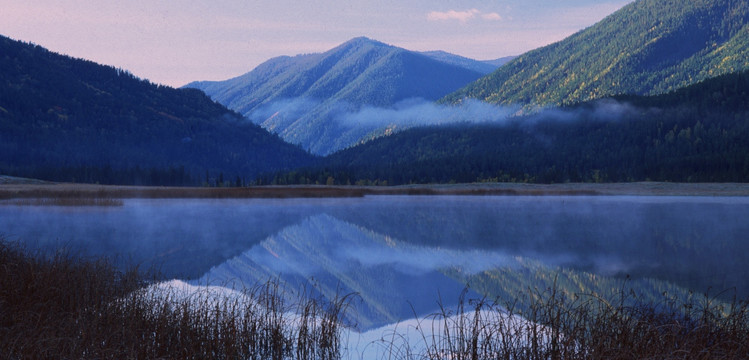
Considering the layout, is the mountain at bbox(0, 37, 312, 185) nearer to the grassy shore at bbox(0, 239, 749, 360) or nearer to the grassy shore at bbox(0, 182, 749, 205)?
the grassy shore at bbox(0, 182, 749, 205)

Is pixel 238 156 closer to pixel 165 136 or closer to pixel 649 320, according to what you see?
pixel 165 136

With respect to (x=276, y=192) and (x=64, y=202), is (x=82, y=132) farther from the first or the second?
(x=64, y=202)

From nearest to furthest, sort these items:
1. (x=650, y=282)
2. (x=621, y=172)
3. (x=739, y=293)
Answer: (x=739, y=293), (x=650, y=282), (x=621, y=172)

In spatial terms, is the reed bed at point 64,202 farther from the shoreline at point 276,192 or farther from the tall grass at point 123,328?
the tall grass at point 123,328

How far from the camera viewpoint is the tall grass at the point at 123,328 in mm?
9188

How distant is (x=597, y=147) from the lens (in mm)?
144750

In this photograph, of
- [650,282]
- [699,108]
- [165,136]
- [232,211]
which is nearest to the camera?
[650,282]

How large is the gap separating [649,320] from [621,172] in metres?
117

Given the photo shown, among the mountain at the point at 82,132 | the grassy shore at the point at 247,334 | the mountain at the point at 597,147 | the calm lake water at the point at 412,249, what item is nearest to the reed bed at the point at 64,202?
the calm lake water at the point at 412,249

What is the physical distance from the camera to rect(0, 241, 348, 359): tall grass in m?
Answer: 9.19

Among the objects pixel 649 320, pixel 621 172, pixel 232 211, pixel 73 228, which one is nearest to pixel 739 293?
pixel 649 320

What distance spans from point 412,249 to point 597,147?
12797 centimetres

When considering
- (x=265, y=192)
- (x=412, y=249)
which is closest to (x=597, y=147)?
(x=265, y=192)

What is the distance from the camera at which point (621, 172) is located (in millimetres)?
120250
